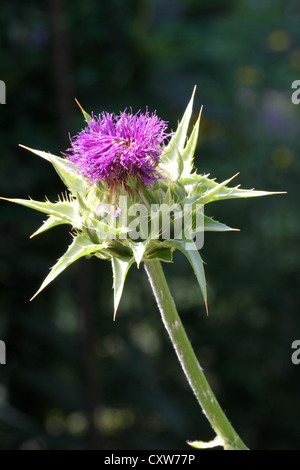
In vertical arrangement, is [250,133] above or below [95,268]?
above

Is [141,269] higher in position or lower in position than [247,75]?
lower

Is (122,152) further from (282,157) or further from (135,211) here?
(282,157)

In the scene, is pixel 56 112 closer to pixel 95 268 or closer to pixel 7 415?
pixel 95 268

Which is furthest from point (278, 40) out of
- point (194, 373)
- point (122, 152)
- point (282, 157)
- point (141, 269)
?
point (194, 373)

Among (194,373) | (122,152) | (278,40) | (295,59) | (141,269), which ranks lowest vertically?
(194,373)

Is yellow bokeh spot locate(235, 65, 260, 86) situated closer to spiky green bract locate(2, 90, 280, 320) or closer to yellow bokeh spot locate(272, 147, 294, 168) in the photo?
yellow bokeh spot locate(272, 147, 294, 168)

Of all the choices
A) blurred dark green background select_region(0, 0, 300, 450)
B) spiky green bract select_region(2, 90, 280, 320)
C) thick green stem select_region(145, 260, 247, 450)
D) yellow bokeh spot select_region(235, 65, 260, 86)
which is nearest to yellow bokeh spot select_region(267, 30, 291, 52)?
blurred dark green background select_region(0, 0, 300, 450)
